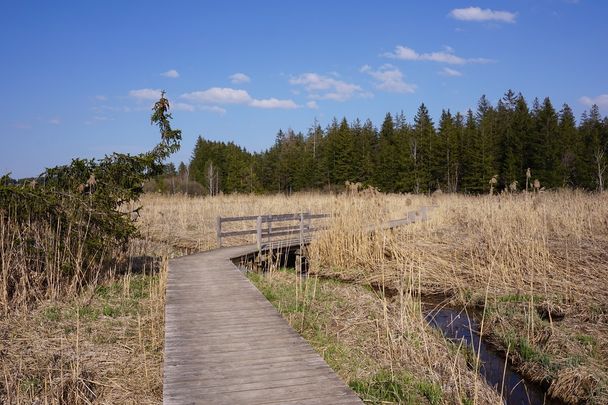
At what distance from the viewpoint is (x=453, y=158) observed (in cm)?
4334

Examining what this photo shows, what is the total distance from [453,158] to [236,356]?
138 feet

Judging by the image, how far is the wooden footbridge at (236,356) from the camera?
3.49 metres

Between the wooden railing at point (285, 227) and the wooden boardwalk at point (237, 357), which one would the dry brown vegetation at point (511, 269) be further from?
the wooden boardwalk at point (237, 357)

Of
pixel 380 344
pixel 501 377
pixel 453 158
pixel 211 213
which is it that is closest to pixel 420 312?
pixel 380 344

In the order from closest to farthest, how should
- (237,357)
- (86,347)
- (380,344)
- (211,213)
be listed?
1. (237,357)
2. (86,347)
3. (380,344)
4. (211,213)

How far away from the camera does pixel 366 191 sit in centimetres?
1188

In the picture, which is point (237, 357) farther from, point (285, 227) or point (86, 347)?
point (285, 227)

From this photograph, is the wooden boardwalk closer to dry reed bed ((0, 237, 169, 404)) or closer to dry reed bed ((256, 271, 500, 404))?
dry reed bed ((0, 237, 169, 404))

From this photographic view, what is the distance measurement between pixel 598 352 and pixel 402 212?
13311mm

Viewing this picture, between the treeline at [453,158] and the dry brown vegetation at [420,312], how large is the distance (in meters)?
25.0

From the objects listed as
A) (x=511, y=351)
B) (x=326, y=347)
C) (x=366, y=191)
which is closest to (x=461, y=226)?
(x=366, y=191)

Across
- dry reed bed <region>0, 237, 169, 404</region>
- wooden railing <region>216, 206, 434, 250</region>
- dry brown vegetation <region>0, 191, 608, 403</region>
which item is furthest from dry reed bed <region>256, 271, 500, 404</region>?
wooden railing <region>216, 206, 434, 250</region>

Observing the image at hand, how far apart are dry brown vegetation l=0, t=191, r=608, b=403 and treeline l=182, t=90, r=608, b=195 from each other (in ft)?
81.9

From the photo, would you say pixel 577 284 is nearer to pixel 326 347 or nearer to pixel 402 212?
pixel 326 347
